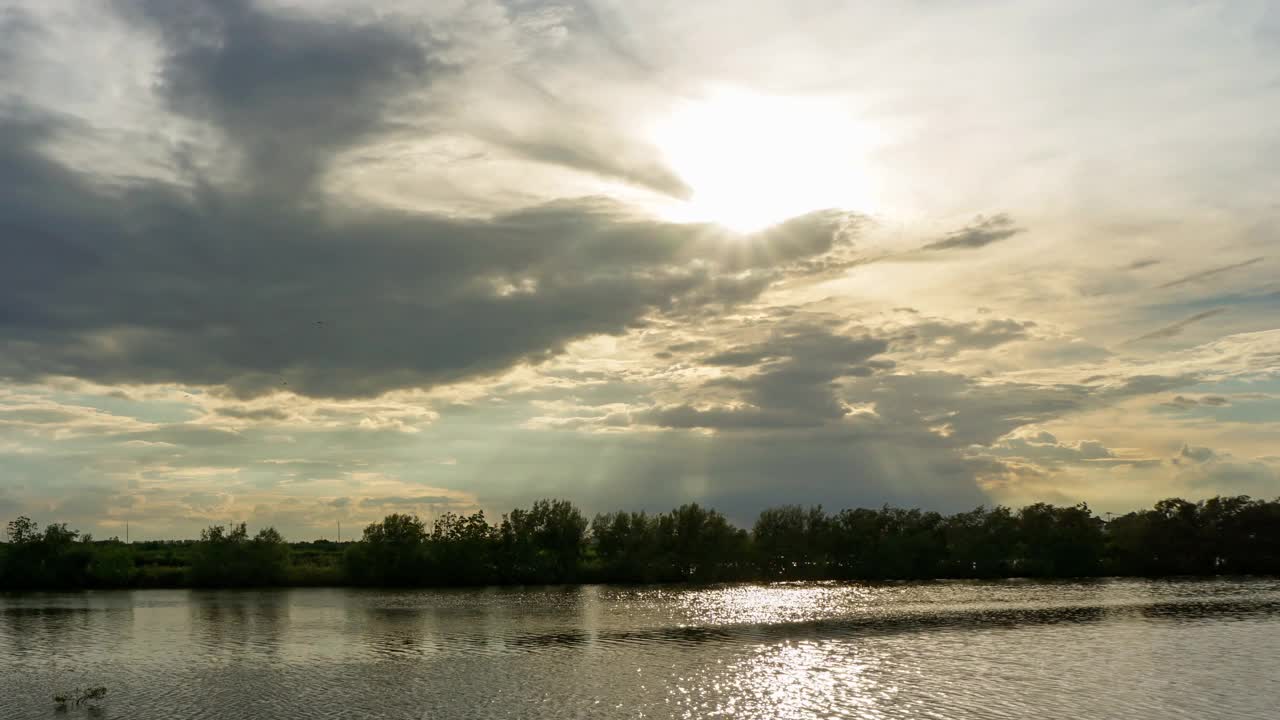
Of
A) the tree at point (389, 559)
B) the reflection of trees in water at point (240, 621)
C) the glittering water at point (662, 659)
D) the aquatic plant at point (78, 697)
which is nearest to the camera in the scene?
the glittering water at point (662, 659)

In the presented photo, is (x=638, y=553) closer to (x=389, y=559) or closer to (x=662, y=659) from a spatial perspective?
(x=389, y=559)

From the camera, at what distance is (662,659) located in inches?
2763

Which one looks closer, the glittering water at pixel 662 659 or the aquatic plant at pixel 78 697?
the glittering water at pixel 662 659

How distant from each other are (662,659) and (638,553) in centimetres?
11883

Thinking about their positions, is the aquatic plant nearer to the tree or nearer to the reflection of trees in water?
the reflection of trees in water

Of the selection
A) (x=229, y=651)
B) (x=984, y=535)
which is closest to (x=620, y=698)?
(x=229, y=651)

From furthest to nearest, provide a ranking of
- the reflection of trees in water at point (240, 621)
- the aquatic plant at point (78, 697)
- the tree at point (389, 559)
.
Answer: the tree at point (389, 559)
the reflection of trees in water at point (240, 621)
the aquatic plant at point (78, 697)

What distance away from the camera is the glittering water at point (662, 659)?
52.3 metres

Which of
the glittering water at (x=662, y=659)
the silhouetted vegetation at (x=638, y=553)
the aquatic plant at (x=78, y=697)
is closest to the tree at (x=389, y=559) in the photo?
the silhouetted vegetation at (x=638, y=553)

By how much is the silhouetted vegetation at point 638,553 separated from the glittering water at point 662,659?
171 feet

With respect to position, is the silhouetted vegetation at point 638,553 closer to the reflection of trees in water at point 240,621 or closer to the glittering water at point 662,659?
the reflection of trees in water at point 240,621

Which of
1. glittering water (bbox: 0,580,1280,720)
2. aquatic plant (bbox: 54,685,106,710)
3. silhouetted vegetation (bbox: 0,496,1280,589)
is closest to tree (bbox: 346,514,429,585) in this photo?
silhouetted vegetation (bbox: 0,496,1280,589)

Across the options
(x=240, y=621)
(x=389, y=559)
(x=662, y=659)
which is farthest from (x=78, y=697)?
(x=389, y=559)

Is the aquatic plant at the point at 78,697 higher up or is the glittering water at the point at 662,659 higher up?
the aquatic plant at the point at 78,697
